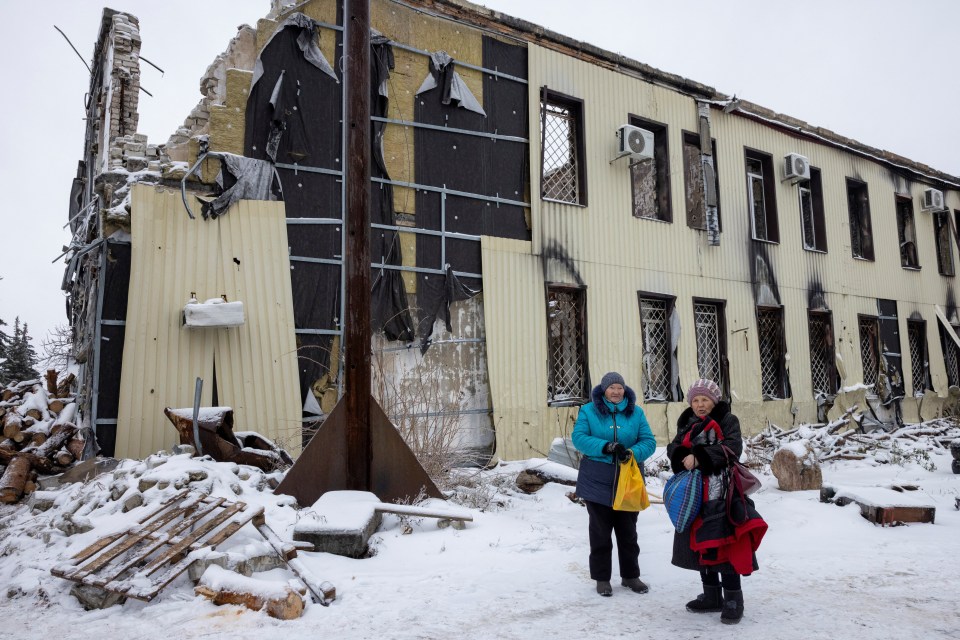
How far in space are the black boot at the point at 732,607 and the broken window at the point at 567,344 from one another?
6.69 metres

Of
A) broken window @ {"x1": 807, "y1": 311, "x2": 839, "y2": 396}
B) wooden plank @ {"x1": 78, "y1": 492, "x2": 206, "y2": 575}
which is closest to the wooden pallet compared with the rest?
wooden plank @ {"x1": 78, "y1": 492, "x2": 206, "y2": 575}

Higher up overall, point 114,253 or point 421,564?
point 114,253

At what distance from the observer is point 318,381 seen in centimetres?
830

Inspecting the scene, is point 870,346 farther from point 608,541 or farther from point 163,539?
point 163,539

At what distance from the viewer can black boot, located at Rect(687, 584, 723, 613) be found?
3.90 m

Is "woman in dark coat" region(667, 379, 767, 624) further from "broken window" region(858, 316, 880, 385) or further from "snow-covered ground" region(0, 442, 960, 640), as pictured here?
"broken window" region(858, 316, 880, 385)

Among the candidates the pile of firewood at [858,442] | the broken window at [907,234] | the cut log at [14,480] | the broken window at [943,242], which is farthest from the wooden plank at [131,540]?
the broken window at [943,242]

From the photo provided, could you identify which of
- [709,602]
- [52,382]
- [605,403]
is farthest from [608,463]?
[52,382]

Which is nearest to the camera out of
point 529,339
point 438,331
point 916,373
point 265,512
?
point 265,512

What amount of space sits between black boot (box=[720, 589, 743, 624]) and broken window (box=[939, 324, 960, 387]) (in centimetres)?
1685

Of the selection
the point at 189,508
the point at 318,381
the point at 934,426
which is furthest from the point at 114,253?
the point at 934,426

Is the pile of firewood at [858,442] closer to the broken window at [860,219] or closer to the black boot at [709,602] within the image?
the broken window at [860,219]

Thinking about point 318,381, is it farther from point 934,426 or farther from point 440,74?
point 934,426

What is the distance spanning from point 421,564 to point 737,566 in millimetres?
2256
